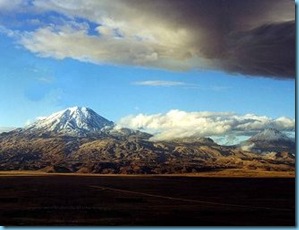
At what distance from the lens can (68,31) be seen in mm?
8305

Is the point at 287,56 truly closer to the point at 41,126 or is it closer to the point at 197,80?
the point at 197,80

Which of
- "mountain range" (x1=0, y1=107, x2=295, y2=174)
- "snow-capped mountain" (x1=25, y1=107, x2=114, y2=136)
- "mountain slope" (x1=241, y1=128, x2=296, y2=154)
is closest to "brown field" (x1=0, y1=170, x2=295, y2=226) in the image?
"mountain range" (x1=0, y1=107, x2=295, y2=174)

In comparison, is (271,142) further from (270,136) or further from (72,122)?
(72,122)

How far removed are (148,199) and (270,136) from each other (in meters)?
1.84

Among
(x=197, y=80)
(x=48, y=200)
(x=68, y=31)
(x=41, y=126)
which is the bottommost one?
(x=48, y=200)

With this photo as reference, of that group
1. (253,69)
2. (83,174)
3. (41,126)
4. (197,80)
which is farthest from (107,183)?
(253,69)

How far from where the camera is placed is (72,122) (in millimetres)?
8109

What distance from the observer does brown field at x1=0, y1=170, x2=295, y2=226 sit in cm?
796

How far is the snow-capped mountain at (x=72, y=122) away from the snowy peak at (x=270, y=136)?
1983 mm

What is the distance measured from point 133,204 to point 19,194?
153cm

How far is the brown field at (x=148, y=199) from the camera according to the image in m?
7.96

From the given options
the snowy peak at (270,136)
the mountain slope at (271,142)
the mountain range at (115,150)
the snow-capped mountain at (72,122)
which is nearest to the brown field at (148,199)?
the mountain range at (115,150)

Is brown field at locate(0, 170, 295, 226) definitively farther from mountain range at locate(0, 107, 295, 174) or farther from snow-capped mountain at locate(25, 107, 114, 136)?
snow-capped mountain at locate(25, 107, 114, 136)

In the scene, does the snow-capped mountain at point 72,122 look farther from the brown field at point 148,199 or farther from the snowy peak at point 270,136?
the snowy peak at point 270,136
